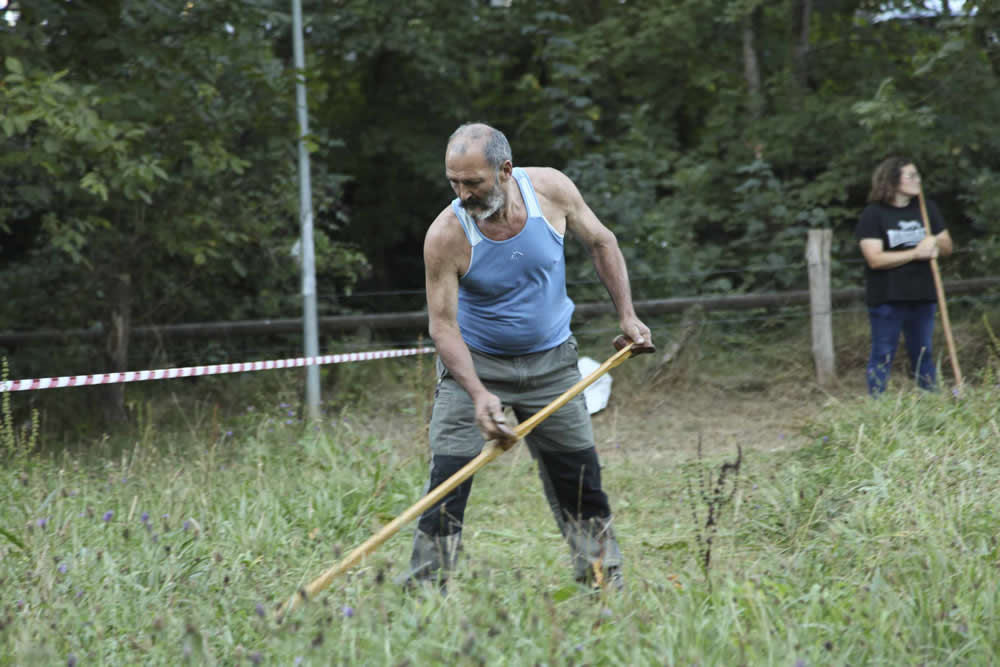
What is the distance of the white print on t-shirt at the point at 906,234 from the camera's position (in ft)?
22.4

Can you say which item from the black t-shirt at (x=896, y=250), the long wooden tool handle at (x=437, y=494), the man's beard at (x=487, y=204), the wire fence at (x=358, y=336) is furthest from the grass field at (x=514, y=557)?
the wire fence at (x=358, y=336)

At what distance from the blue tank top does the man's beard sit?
0.17 feet

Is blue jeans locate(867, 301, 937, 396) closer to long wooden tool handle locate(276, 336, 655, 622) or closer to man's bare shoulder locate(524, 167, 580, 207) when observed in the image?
long wooden tool handle locate(276, 336, 655, 622)

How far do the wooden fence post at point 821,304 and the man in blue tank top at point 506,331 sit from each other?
5.47 meters

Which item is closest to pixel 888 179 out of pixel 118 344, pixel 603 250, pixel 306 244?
pixel 603 250

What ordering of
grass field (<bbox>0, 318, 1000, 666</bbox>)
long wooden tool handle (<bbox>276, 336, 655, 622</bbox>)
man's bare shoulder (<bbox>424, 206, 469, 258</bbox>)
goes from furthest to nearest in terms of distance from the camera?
man's bare shoulder (<bbox>424, 206, 469, 258</bbox>) < long wooden tool handle (<bbox>276, 336, 655, 622</bbox>) < grass field (<bbox>0, 318, 1000, 666</bbox>)

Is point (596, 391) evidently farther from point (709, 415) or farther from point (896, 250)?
point (896, 250)

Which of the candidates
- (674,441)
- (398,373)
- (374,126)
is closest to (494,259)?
(674,441)

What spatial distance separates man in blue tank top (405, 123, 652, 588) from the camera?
11.9 ft

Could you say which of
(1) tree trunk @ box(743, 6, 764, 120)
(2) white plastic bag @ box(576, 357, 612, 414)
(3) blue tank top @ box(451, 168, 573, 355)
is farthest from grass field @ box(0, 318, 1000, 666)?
(1) tree trunk @ box(743, 6, 764, 120)

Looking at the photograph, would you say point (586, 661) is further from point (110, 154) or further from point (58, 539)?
point (110, 154)

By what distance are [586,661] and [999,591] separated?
1.22m

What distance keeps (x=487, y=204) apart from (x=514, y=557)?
164 centimetres

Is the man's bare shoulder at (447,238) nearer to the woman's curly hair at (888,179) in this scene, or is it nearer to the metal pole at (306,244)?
the woman's curly hair at (888,179)
